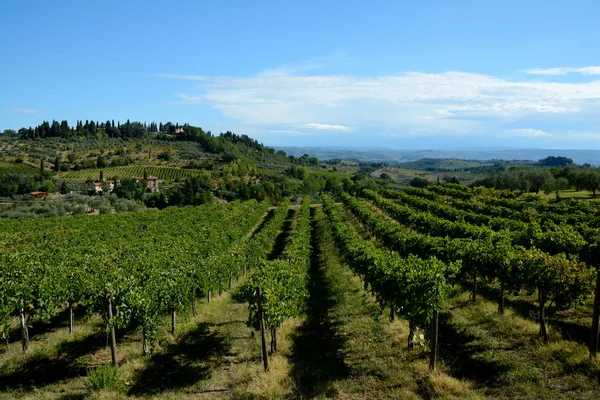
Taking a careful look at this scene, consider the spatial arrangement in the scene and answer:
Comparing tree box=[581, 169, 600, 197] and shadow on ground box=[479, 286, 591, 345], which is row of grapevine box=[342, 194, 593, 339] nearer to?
shadow on ground box=[479, 286, 591, 345]

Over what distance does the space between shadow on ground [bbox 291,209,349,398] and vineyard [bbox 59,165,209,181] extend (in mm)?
102289

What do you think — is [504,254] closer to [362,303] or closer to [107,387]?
[362,303]

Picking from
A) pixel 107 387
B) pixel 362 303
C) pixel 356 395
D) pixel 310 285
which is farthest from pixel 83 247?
pixel 356 395

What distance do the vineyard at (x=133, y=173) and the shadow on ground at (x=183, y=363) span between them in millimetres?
104368

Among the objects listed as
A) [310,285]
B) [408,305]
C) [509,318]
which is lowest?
[310,285]

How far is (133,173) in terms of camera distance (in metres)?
119

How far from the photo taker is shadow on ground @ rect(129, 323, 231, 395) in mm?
12409

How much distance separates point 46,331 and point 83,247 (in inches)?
432

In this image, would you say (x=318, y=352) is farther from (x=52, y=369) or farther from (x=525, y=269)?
(x=52, y=369)

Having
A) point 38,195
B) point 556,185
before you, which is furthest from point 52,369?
point 38,195

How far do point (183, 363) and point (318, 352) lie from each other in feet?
17.1

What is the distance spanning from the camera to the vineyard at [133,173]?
110 metres

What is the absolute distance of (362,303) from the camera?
65.5 feet

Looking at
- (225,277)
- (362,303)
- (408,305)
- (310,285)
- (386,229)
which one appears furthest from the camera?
(386,229)
